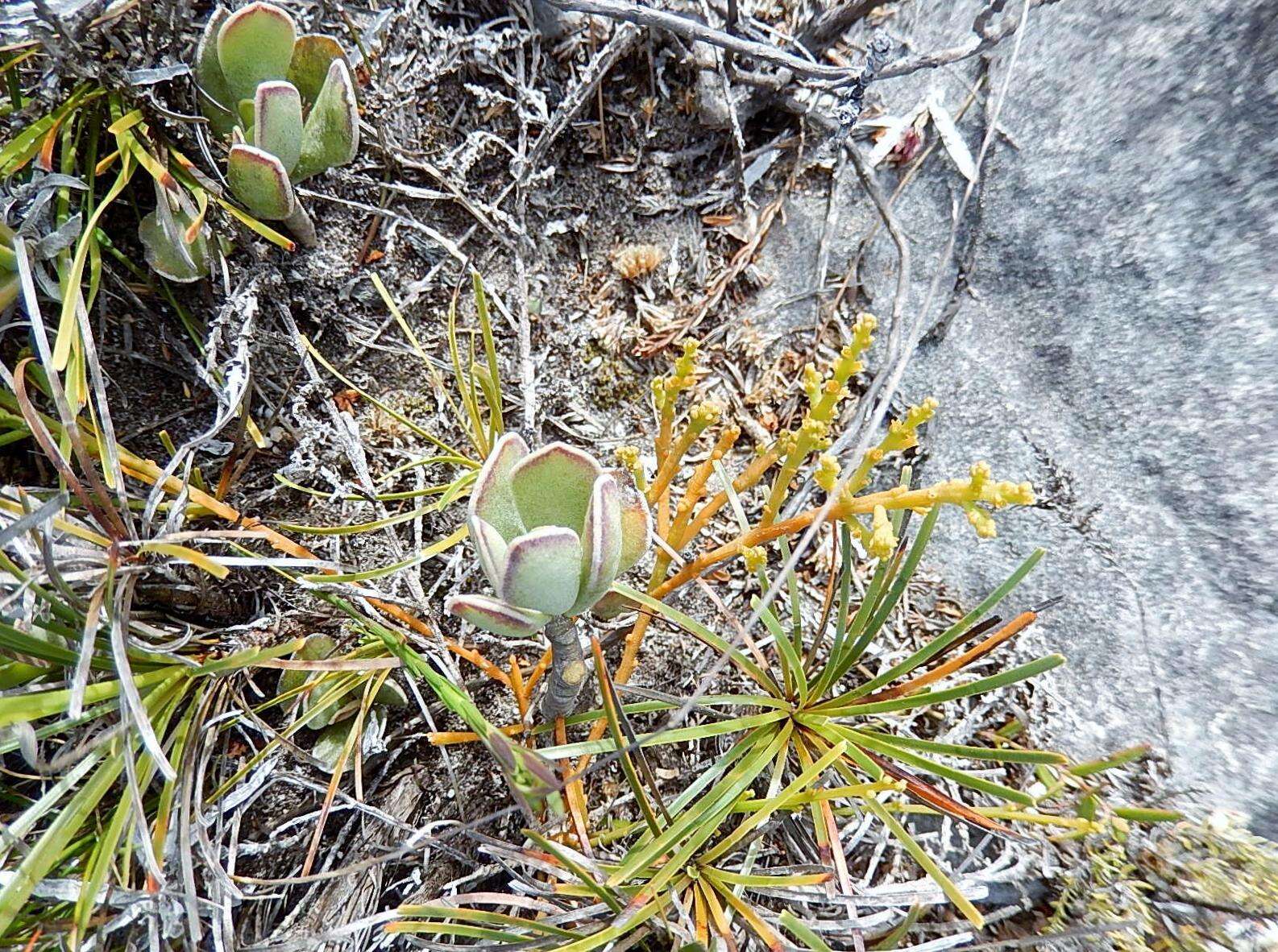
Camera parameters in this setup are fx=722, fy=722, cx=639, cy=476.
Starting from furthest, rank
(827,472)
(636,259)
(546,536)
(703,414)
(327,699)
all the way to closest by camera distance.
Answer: (636,259)
(327,699)
(703,414)
(827,472)
(546,536)

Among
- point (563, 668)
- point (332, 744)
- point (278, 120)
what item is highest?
point (278, 120)

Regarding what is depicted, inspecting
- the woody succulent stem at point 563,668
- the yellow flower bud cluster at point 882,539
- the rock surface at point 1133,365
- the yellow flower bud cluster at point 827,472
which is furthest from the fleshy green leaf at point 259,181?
the rock surface at point 1133,365

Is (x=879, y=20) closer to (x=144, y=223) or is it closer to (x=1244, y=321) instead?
(x=1244, y=321)

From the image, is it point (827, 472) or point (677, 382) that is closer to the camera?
point (827, 472)

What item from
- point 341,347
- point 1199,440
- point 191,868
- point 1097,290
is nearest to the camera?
point 191,868

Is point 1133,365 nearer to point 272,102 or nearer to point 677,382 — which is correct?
point 677,382

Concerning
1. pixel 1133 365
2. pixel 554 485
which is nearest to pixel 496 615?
pixel 554 485

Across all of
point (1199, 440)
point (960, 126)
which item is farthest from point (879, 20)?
point (1199, 440)
